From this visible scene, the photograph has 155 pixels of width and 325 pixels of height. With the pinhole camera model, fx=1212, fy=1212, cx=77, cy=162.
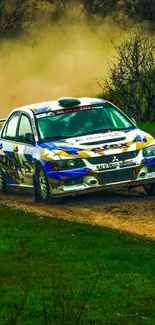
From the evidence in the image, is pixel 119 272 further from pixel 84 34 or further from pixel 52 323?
pixel 84 34

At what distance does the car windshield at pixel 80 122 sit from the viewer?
62.0 feet

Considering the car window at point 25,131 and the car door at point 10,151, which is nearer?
the car window at point 25,131

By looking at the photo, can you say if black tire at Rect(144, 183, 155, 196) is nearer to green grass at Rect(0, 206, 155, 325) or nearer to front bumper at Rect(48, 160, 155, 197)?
front bumper at Rect(48, 160, 155, 197)

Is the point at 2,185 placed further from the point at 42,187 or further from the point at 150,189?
the point at 150,189

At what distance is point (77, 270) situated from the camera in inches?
467

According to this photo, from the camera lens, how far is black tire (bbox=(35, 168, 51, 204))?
1817cm

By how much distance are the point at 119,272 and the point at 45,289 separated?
1.12 m

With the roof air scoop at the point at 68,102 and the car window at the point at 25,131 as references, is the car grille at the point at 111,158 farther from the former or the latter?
the roof air scoop at the point at 68,102

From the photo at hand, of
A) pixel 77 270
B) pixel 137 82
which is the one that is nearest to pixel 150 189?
pixel 77 270

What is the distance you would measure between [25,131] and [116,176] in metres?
2.27

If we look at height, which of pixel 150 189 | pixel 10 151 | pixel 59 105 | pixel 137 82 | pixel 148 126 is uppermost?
pixel 59 105

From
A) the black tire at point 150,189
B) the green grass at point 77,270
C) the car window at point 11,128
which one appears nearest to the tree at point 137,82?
the car window at point 11,128

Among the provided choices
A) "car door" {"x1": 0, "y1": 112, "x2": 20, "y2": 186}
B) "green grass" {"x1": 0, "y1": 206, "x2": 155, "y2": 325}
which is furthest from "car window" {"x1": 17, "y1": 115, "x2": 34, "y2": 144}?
"green grass" {"x1": 0, "y1": 206, "x2": 155, "y2": 325}

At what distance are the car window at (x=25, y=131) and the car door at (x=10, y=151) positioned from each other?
0.18 metres
